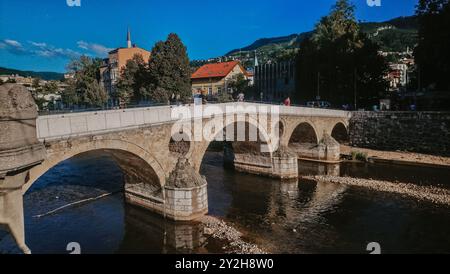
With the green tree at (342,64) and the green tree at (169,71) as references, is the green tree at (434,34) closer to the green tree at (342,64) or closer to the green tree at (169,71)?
the green tree at (342,64)

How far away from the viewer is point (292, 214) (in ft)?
61.3

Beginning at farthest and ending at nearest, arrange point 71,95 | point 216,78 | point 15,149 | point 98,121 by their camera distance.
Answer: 1. point 216,78
2. point 71,95
3. point 98,121
4. point 15,149

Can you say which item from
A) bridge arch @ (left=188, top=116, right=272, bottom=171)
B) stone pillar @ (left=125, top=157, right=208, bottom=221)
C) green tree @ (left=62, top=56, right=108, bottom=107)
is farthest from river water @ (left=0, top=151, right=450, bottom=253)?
green tree @ (left=62, top=56, right=108, bottom=107)

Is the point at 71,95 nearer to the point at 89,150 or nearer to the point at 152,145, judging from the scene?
the point at 152,145

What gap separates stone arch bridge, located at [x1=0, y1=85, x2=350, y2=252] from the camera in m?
8.95

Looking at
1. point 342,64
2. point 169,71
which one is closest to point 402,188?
point 342,64

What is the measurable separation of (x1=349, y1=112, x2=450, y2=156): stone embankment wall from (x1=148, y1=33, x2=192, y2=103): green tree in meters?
23.9

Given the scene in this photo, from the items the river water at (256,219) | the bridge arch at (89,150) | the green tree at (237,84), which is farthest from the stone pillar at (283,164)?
the green tree at (237,84)

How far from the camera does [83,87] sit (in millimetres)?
49719

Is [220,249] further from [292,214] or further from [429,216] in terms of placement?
[429,216]

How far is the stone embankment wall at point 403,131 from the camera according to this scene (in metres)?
33.1

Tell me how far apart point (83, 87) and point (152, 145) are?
38470 mm

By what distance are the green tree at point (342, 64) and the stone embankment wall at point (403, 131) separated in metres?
6.87

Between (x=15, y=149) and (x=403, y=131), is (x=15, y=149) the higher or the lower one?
the higher one
